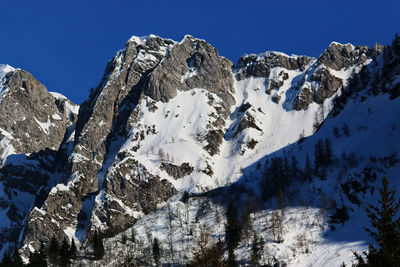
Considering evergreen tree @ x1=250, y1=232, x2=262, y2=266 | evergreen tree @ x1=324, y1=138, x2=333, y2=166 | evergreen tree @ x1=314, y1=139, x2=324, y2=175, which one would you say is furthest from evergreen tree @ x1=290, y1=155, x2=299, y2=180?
evergreen tree @ x1=250, y1=232, x2=262, y2=266

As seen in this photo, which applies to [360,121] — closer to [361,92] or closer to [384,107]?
[384,107]

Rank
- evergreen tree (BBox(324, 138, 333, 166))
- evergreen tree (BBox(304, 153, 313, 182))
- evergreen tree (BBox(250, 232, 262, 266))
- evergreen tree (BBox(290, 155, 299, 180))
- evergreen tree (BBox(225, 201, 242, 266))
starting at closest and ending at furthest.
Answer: evergreen tree (BBox(250, 232, 262, 266)) < evergreen tree (BBox(225, 201, 242, 266)) < evergreen tree (BBox(324, 138, 333, 166)) < evergreen tree (BBox(304, 153, 313, 182)) < evergreen tree (BBox(290, 155, 299, 180))

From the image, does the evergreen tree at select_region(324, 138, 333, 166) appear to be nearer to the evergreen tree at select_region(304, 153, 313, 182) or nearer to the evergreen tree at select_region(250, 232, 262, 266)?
the evergreen tree at select_region(304, 153, 313, 182)

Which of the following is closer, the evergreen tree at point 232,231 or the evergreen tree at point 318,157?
the evergreen tree at point 232,231

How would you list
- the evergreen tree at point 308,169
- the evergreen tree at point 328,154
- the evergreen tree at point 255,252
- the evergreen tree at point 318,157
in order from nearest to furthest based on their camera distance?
the evergreen tree at point 255,252 → the evergreen tree at point 328,154 → the evergreen tree at point 308,169 → the evergreen tree at point 318,157

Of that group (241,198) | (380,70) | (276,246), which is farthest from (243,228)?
(380,70)

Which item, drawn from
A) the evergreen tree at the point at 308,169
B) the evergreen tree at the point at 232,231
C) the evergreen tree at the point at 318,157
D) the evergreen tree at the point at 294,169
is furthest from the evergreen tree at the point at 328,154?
the evergreen tree at the point at 232,231

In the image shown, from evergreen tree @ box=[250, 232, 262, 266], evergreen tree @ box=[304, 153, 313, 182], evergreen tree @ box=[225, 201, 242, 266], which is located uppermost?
evergreen tree @ box=[304, 153, 313, 182]

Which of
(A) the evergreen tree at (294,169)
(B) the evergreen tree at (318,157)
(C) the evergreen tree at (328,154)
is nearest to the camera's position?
(C) the evergreen tree at (328,154)

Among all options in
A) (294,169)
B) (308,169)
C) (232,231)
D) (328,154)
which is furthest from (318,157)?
(232,231)

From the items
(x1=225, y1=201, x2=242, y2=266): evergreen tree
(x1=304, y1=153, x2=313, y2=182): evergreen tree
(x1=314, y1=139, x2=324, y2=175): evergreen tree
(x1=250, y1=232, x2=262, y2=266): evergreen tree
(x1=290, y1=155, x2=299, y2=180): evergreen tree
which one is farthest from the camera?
(x1=290, y1=155, x2=299, y2=180): evergreen tree

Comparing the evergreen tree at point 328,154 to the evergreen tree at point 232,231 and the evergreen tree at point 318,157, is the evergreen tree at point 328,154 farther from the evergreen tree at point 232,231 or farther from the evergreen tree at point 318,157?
the evergreen tree at point 232,231

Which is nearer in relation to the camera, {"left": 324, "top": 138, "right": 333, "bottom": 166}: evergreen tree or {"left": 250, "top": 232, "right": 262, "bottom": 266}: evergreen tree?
{"left": 250, "top": 232, "right": 262, "bottom": 266}: evergreen tree

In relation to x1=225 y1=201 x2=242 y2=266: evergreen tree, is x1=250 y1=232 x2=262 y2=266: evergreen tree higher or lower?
lower
